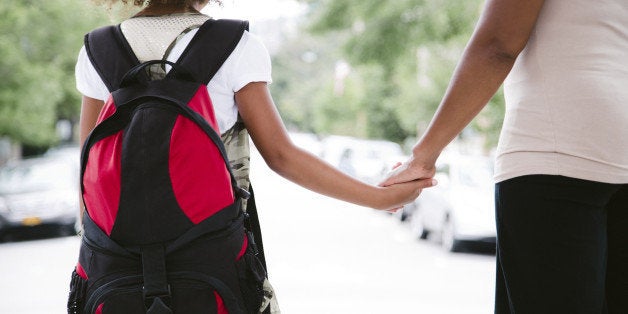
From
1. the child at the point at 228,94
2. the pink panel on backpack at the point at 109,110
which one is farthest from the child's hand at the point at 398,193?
the pink panel on backpack at the point at 109,110

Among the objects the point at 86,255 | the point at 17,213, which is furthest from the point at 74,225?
the point at 86,255

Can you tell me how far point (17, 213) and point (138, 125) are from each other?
12062mm

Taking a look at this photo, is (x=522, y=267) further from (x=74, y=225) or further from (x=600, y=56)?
(x=74, y=225)

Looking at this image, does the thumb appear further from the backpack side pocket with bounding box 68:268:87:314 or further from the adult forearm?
the backpack side pocket with bounding box 68:268:87:314

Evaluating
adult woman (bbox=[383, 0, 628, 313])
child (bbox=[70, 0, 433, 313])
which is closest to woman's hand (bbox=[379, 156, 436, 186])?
child (bbox=[70, 0, 433, 313])

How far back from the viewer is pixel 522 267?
1.73m

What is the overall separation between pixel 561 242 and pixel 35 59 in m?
17.7

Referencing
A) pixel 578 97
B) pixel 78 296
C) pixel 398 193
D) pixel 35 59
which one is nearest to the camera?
pixel 578 97

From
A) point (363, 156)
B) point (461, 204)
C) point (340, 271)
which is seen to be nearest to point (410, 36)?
point (461, 204)

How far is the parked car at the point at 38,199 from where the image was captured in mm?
12516

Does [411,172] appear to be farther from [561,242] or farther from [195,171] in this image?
[195,171]

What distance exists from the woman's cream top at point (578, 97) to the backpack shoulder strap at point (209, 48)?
81 cm

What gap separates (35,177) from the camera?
13.1 metres

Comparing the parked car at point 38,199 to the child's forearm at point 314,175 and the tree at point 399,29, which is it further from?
the child's forearm at point 314,175
